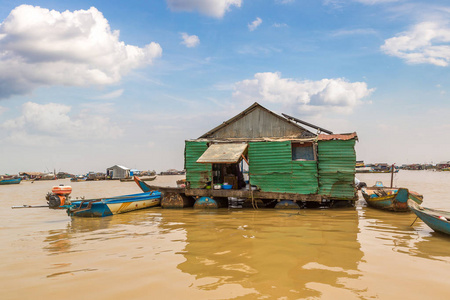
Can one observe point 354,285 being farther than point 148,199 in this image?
No

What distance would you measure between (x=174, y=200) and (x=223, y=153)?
3806mm

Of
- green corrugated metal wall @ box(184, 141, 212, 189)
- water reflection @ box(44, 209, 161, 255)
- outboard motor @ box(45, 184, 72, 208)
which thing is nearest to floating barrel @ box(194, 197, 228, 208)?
green corrugated metal wall @ box(184, 141, 212, 189)

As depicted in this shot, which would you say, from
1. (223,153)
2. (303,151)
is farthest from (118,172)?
(303,151)

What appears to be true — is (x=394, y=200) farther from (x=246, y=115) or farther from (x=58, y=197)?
(x=58, y=197)

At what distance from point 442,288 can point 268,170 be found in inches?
392

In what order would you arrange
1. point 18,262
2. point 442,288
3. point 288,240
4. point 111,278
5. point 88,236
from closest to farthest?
point 442,288, point 111,278, point 18,262, point 288,240, point 88,236

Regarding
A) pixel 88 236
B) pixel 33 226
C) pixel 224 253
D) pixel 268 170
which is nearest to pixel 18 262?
pixel 88 236

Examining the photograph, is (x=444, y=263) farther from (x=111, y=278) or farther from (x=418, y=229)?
(x=111, y=278)

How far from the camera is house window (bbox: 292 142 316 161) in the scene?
47.9 feet

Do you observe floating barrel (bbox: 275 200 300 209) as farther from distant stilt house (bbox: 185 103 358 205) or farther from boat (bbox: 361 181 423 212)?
boat (bbox: 361 181 423 212)

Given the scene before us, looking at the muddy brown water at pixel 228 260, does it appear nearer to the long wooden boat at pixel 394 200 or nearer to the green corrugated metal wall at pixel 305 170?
the long wooden boat at pixel 394 200

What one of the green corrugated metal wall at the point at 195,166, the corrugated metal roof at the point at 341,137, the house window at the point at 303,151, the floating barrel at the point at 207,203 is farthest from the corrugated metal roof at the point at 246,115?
the floating barrel at the point at 207,203

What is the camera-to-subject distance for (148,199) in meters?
15.7

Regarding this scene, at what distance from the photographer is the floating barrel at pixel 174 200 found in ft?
51.9
